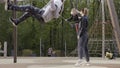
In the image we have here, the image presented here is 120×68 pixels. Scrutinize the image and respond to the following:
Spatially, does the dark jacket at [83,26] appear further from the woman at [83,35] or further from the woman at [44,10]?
the woman at [44,10]

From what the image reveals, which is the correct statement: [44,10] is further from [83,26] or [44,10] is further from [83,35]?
[83,35]

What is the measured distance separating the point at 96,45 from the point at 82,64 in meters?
11.0

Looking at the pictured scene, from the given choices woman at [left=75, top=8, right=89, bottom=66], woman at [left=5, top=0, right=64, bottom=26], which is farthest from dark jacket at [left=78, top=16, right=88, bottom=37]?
woman at [left=5, top=0, right=64, bottom=26]

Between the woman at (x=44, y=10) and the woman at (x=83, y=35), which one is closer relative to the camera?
the woman at (x=44, y=10)

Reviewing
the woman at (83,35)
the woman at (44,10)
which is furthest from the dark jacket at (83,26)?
the woman at (44,10)

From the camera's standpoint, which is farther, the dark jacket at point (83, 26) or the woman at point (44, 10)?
the dark jacket at point (83, 26)

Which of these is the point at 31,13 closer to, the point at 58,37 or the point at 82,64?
the point at 82,64

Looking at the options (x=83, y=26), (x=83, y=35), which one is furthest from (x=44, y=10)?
(x=83, y=35)

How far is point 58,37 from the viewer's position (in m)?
30.8

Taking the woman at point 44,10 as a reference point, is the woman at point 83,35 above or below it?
below

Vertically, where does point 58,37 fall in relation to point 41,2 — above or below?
below

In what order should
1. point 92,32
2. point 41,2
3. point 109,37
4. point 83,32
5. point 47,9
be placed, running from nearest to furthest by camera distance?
point 47,9
point 83,32
point 92,32
point 109,37
point 41,2

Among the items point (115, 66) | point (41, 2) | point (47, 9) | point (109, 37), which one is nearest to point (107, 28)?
point (109, 37)

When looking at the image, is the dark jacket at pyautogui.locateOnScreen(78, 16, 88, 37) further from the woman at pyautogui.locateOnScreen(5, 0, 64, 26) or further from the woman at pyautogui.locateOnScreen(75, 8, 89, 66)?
the woman at pyautogui.locateOnScreen(5, 0, 64, 26)
